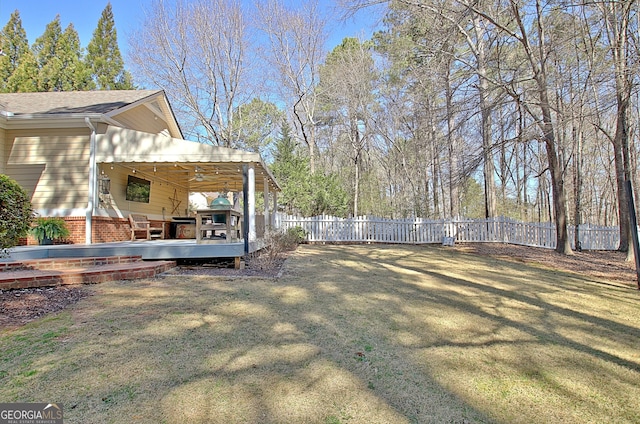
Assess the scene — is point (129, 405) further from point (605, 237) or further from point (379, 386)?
point (605, 237)

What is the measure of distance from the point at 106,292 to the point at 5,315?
3.59ft

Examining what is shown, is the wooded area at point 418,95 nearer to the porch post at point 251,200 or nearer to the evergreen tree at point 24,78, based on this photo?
the evergreen tree at point 24,78

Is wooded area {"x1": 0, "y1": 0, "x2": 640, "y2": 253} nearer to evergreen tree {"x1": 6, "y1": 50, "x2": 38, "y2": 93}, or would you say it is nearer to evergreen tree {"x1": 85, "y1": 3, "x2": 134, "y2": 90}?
evergreen tree {"x1": 6, "y1": 50, "x2": 38, "y2": 93}

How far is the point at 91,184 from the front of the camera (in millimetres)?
7879

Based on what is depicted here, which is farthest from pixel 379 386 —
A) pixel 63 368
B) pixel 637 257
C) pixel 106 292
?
pixel 637 257

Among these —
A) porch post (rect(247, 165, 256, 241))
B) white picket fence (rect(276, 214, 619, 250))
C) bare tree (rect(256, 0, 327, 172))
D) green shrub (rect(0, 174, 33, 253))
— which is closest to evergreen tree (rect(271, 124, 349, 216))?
white picket fence (rect(276, 214, 619, 250))

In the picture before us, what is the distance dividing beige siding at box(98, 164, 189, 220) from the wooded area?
4880 mm

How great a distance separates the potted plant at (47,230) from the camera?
7.47 meters

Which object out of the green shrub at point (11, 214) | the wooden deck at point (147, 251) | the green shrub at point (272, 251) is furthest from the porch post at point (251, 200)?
the green shrub at point (11, 214)

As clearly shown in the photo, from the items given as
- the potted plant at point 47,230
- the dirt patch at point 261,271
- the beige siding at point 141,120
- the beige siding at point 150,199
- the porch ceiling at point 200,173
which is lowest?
the dirt patch at point 261,271

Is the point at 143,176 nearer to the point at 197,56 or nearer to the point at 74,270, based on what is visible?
the point at 74,270

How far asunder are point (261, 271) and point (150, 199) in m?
6.10

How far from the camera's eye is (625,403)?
2.32 metres

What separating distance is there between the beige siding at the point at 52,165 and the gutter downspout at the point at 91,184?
0.70 feet
